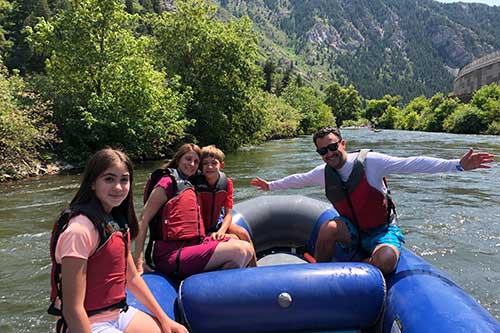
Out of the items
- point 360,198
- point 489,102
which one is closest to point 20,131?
point 360,198

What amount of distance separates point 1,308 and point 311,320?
3.03m

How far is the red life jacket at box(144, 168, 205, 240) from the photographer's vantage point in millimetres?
3090

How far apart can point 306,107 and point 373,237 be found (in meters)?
50.1

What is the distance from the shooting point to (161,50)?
19.2 m

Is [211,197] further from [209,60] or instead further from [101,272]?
[209,60]

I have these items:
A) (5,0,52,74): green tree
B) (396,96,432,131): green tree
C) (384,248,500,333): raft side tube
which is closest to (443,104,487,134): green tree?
(396,96,432,131): green tree

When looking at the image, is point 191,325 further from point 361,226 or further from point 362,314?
point 361,226

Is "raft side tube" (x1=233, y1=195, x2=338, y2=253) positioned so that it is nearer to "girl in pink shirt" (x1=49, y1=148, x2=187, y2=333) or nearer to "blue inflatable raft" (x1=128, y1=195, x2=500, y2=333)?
"blue inflatable raft" (x1=128, y1=195, x2=500, y2=333)

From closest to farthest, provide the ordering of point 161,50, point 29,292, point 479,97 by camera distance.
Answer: point 29,292 → point 161,50 → point 479,97

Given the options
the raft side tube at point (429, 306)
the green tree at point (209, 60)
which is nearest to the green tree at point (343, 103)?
the green tree at point (209, 60)

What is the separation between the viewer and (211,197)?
373 centimetres

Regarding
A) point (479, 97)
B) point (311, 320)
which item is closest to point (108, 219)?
point (311, 320)

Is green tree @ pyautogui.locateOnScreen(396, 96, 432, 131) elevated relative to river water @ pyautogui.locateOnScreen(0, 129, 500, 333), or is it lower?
lower

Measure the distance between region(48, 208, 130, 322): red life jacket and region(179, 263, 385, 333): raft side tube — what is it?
2.10ft
